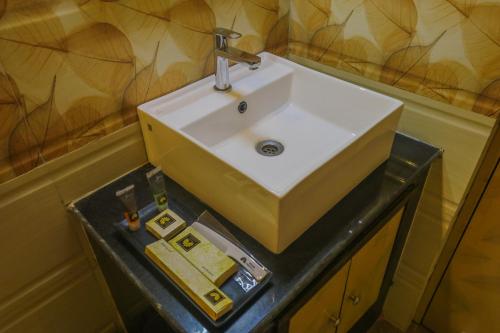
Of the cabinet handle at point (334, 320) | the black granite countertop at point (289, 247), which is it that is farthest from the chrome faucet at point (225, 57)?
the cabinet handle at point (334, 320)

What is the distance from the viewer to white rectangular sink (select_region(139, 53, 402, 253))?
75 centimetres

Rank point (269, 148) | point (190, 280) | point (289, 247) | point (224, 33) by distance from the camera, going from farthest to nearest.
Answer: point (269, 148) → point (224, 33) → point (289, 247) → point (190, 280)

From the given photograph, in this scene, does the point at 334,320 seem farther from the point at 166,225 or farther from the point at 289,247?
the point at 166,225

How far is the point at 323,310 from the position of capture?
3.05 ft

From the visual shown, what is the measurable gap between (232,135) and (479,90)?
59 cm

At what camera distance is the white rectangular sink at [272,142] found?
0.75 m

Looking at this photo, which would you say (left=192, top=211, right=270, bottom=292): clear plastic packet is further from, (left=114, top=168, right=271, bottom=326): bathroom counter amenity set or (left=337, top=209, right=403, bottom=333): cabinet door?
(left=337, top=209, right=403, bottom=333): cabinet door

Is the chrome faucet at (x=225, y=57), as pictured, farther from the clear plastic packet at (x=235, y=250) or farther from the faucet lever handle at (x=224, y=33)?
the clear plastic packet at (x=235, y=250)

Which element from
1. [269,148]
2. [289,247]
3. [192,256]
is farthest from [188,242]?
[269,148]

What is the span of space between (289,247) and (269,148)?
0.96 feet

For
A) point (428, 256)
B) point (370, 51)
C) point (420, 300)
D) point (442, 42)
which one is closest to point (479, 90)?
point (442, 42)

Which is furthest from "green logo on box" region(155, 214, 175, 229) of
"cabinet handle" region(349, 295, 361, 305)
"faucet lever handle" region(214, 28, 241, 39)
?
"cabinet handle" region(349, 295, 361, 305)

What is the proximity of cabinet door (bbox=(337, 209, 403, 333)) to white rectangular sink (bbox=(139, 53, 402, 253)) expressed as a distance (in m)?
0.19

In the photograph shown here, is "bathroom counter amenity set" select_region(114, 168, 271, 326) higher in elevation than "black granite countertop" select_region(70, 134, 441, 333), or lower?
higher
